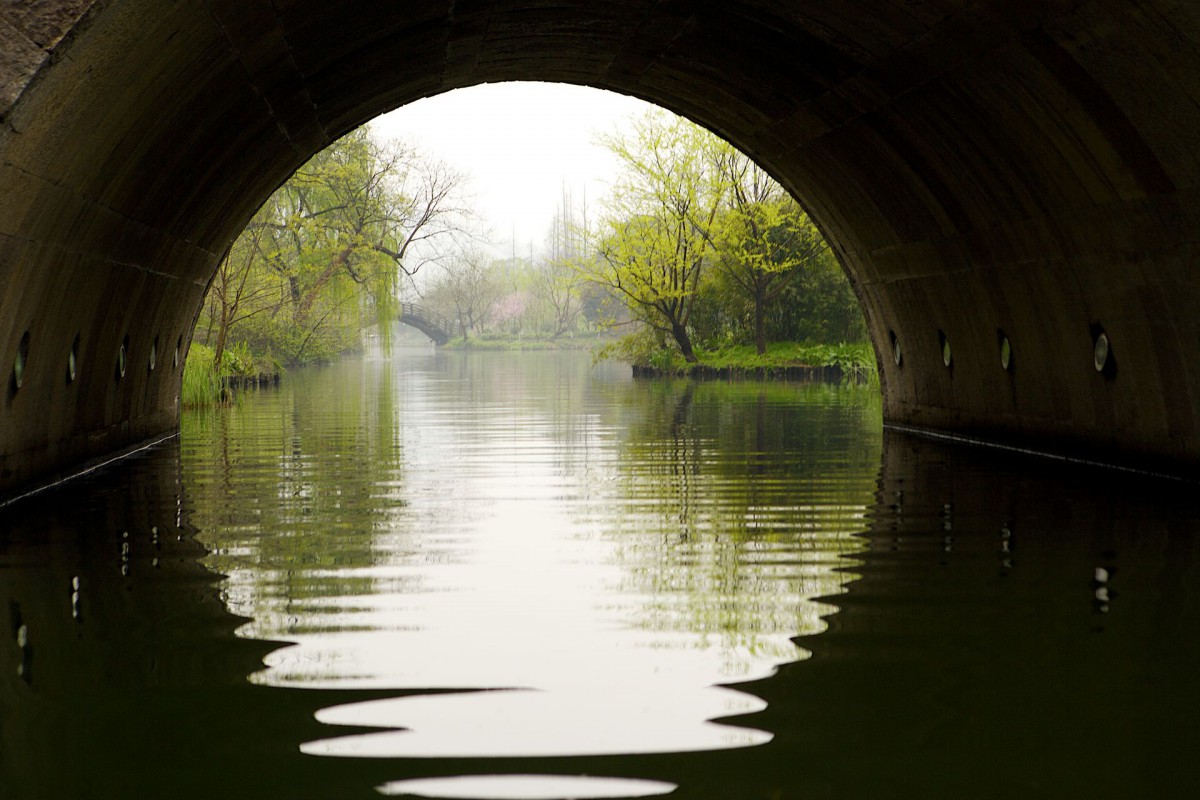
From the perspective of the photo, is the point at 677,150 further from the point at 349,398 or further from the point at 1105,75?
the point at 1105,75

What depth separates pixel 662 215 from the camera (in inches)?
1506

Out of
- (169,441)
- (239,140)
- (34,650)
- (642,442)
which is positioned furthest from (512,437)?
(34,650)

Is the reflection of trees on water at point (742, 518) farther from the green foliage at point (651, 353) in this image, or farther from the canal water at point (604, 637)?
the green foliage at point (651, 353)

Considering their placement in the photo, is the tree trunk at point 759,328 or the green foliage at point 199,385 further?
the tree trunk at point 759,328

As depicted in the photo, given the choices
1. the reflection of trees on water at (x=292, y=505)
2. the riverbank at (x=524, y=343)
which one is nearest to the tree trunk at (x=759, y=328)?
the reflection of trees on water at (x=292, y=505)

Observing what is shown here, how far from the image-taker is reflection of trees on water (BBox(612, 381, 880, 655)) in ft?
20.5

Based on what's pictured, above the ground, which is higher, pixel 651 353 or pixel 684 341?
pixel 684 341

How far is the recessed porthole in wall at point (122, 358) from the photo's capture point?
1277cm

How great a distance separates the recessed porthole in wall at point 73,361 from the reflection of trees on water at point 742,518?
14.8ft

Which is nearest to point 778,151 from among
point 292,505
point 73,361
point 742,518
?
point 742,518

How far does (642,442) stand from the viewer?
15.8m

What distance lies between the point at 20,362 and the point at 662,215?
30.0m

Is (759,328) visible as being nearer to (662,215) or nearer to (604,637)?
(662,215)

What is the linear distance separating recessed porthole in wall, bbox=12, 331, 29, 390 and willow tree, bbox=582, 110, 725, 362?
28609mm
